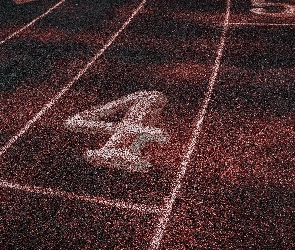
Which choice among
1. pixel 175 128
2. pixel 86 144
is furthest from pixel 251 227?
pixel 86 144

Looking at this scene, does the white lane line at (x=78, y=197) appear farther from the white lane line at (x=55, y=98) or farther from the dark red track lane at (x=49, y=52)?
the dark red track lane at (x=49, y=52)

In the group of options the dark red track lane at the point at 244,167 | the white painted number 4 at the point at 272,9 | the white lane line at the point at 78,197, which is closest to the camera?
the dark red track lane at the point at 244,167

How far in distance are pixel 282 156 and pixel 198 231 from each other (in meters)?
1.50

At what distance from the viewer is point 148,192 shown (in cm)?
418

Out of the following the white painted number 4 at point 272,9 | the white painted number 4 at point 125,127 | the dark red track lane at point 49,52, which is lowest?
the white painted number 4 at point 125,127

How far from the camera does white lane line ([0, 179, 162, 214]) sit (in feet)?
13.2

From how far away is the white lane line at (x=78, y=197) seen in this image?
4012 millimetres

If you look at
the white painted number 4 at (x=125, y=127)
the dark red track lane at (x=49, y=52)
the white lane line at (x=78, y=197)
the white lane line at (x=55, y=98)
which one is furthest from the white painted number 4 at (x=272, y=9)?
the white lane line at (x=78, y=197)

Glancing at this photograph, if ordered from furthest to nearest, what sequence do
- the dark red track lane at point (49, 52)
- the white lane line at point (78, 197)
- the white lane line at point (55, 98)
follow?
the dark red track lane at point (49, 52) < the white lane line at point (55, 98) < the white lane line at point (78, 197)

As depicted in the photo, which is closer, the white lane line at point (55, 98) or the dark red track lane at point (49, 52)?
the white lane line at point (55, 98)

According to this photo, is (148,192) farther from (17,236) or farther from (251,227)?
(17,236)

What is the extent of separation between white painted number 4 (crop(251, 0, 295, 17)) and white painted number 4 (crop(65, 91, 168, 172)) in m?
3.58

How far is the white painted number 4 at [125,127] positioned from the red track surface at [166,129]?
10cm

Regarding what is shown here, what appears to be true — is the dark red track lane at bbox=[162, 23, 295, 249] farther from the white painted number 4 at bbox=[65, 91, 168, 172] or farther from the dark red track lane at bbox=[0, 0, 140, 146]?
the dark red track lane at bbox=[0, 0, 140, 146]
